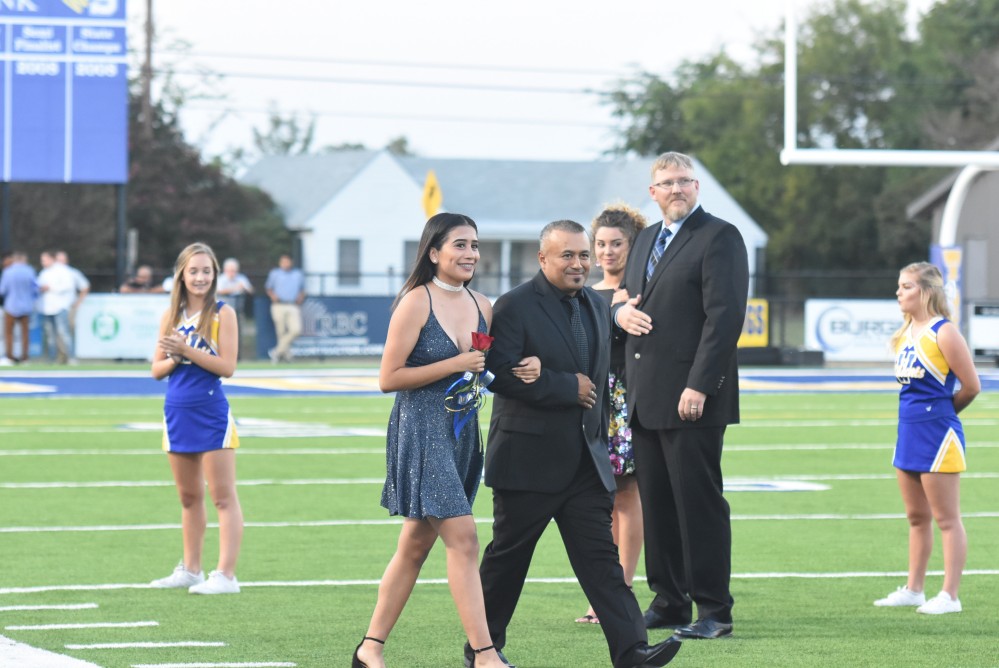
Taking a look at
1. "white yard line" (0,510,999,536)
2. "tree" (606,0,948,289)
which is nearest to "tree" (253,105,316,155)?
"tree" (606,0,948,289)

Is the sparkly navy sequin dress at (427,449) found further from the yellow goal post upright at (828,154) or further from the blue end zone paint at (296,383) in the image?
the blue end zone paint at (296,383)

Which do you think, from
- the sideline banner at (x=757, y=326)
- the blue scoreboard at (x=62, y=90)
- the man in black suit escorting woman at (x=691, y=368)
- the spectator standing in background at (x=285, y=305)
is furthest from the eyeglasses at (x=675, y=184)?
the spectator standing in background at (x=285, y=305)

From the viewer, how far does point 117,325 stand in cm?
2722

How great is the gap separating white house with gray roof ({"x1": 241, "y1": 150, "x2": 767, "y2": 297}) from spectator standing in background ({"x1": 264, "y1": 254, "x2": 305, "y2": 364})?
19.3 m

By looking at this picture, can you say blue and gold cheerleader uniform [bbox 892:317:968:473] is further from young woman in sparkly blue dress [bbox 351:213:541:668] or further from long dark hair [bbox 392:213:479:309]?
long dark hair [bbox 392:213:479:309]

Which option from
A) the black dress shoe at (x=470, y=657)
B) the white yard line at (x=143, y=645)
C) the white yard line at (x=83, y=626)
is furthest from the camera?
the white yard line at (x=83, y=626)

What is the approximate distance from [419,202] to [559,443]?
47.2 metres

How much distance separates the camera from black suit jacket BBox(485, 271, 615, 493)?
5977 mm

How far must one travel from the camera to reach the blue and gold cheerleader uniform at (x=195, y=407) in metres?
7.87

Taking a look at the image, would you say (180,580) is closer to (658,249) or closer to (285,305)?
(658,249)

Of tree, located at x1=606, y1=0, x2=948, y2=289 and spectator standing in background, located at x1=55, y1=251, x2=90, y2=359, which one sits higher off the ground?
tree, located at x1=606, y1=0, x2=948, y2=289

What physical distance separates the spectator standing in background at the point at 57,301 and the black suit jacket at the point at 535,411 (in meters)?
21.1

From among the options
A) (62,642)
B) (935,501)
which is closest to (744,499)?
(935,501)

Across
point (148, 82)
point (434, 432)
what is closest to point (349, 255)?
point (148, 82)
